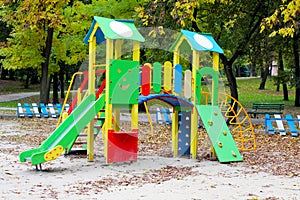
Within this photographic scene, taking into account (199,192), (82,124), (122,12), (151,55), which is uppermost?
(122,12)

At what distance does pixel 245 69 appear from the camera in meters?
75.2

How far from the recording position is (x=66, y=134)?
404 inches

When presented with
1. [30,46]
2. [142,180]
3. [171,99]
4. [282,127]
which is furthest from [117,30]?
[30,46]

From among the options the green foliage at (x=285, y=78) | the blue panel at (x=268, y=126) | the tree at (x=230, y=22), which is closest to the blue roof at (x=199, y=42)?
the blue panel at (x=268, y=126)

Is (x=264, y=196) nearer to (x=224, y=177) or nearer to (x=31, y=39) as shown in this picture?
(x=224, y=177)

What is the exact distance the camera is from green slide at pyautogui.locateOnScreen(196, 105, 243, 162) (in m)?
11.3

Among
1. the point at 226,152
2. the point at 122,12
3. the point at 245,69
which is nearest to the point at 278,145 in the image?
the point at 226,152

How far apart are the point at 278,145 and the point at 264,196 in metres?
7.16

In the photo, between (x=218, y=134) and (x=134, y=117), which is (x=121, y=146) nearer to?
(x=134, y=117)

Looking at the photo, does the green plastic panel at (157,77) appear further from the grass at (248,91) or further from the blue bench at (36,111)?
the grass at (248,91)

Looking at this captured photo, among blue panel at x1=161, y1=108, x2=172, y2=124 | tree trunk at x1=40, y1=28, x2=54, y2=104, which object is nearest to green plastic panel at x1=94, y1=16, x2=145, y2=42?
blue panel at x1=161, y1=108, x2=172, y2=124

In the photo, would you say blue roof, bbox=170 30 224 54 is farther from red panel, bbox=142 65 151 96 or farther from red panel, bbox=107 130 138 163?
red panel, bbox=107 130 138 163

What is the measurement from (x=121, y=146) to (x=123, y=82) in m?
1.48

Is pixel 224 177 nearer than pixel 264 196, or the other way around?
pixel 264 196
